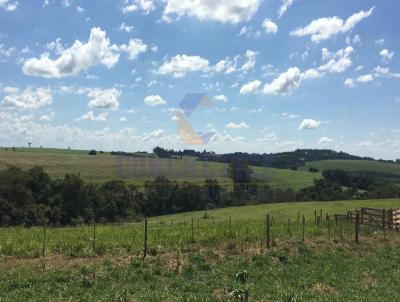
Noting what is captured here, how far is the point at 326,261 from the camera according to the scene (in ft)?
73.2

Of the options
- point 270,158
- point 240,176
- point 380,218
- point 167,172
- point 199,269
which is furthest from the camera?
point 270,158

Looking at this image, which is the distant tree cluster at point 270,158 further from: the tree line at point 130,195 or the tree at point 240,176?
the tree line at point 130,195

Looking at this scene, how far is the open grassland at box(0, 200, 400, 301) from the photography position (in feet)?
49.4

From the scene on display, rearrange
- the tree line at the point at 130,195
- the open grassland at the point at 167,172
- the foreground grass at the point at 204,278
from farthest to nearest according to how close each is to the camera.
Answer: the open grassland at the point at 167,172 < the tree line at the point at 130,195 < the foreground grass at the point at 204,278

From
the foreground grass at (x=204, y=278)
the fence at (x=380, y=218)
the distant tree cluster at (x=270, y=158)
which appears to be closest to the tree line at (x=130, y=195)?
the distant tree cluster at (x=270, y=158)

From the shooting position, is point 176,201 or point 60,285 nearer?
point 60,285

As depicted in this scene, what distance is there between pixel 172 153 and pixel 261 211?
190 feet

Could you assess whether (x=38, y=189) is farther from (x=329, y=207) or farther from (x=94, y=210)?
(x=329, y=207)

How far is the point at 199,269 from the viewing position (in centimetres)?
1903

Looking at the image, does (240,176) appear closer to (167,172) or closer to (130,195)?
(167,172)

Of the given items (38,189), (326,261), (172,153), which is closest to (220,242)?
(326,261)

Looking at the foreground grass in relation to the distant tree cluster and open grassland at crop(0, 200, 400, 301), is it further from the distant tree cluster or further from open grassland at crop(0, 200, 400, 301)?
the distant tree cluster

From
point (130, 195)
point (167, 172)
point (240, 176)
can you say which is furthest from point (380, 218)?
point (240, 176)

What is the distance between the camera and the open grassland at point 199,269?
15055 millimetres
